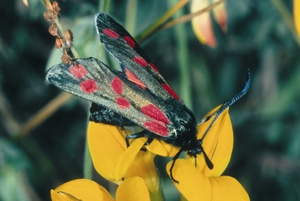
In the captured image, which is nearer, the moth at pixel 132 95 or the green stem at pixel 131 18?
the moth at pixel 132 95

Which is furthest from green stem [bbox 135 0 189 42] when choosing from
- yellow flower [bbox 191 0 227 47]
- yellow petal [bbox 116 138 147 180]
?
yellow petal [bbox 116 138 147 180]

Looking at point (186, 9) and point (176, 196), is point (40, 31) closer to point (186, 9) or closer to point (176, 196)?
point (186, 9)

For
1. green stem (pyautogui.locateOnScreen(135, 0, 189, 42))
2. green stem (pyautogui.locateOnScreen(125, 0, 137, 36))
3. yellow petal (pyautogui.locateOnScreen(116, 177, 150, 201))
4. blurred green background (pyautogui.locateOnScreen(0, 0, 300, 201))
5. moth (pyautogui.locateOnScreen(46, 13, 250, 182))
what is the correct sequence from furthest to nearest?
1. blurred green background (pyautogui.locateOnScreen(0, 0, 300, 201))
2. green stem (pyautogui.locateOnScreen(125, 0, 137, 36))
3. green stem (pyautogui.locateOnScreen(135, 0, 189, 42))
4. moth (pyautogui.locateOnScreen(46, 13, 250, 182))
5. yellow petal (pyautogui.locateOnScreen(116, 177, 150, 201))

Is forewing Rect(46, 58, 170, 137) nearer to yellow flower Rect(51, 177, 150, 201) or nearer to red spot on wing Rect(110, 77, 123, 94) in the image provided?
red spot on wing Rect(110, 77, 123, 94)

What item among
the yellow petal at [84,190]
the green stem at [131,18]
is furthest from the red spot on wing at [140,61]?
the green stem at [131,18]

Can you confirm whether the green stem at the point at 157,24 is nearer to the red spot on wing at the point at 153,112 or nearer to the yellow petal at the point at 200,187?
the red spot on wing at the point at 153,112

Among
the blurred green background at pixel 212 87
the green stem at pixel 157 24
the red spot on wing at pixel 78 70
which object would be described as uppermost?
the red spot on wing at pixel 78 70

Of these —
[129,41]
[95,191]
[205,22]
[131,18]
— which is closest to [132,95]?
[129,41]
